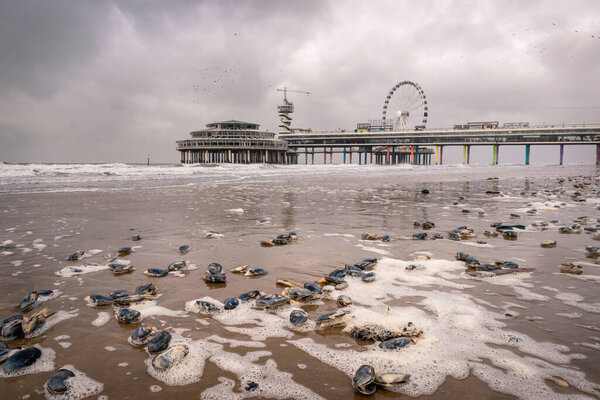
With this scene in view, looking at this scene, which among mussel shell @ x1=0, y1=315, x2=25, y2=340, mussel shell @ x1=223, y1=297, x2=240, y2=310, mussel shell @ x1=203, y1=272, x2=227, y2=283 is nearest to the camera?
mussel shell @ x1=0, y1=315, x2=25, y2=340

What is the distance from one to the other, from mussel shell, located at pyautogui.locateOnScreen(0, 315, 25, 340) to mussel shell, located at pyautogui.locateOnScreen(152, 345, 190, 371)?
1063 mm

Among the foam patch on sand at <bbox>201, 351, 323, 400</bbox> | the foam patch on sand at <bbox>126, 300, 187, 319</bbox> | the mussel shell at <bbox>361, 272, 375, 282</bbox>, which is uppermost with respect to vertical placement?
the mussel shell at <bbox>361, 272, 375, 282</bbox>

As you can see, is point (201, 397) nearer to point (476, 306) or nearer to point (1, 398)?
A: point (1, 398)

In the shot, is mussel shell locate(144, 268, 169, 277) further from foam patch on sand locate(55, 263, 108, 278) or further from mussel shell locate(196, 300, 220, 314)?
mussel shell locate(196, 300, 220, 314)

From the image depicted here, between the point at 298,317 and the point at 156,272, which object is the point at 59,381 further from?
the point at 156,272

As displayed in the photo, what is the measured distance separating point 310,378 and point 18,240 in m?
5.36

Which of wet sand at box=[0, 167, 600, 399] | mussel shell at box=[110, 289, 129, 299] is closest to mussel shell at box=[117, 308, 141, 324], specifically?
wet sand at box=[0, 167, 600, 399]

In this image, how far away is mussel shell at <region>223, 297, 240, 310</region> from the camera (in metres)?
2.76

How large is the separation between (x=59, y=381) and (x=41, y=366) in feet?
0.95

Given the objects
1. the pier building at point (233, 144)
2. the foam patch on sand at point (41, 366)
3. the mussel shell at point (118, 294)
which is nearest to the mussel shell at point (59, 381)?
the foam patch on sand at point (41, 366)

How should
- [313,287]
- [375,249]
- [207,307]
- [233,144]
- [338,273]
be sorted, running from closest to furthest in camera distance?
1. [207,307]
2. [313,287]
3. [338,273]
4. [375,249]
5. [233,144]

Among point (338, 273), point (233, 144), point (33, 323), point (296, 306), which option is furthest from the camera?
point (233, 144)

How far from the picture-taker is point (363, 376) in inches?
69.5

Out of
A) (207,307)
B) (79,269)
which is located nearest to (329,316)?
(207,307)
